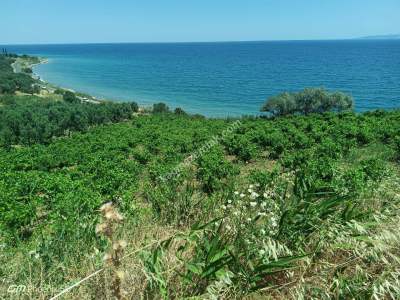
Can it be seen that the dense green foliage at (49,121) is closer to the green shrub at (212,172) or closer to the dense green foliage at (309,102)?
the dense green foliage at (309,102)

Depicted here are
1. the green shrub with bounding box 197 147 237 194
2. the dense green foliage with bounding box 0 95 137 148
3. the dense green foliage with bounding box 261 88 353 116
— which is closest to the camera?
the green shrub with bounding box 197 147 237 194

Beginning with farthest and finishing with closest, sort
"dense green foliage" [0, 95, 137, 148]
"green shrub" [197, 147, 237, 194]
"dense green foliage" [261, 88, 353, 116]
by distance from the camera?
"dense green foliage" [261, 88, 353, 116], "dense green foliage" [0, 95, 137, 148], "green shrub" [197, 147, 237, 194]

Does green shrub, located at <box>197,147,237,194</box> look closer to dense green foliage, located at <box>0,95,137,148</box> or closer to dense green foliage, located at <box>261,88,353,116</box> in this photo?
dense green foliage, located at <box>0,95,137,148</box>

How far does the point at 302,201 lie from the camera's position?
3695mm

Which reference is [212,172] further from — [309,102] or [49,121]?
[309,102]

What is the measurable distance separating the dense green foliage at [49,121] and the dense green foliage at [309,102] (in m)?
20.5

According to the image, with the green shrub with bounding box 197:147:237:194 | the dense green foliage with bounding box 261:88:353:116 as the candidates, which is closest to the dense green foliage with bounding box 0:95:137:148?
the dense green foliage with bounding box 261:88:353:116

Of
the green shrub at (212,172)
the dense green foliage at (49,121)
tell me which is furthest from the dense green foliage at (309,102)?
the green shrub at (212,172)

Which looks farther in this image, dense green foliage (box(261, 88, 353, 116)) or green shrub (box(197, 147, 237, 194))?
dense green foliage (box(261, 88, 353, 116))

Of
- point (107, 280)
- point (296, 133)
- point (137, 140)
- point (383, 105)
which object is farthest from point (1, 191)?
point (383, 105)

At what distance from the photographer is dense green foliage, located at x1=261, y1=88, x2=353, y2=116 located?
46812mm

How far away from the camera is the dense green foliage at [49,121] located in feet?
114

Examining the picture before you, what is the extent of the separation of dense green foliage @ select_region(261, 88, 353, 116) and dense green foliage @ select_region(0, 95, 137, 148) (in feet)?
Result: 67.1

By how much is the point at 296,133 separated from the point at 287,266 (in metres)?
20.5
